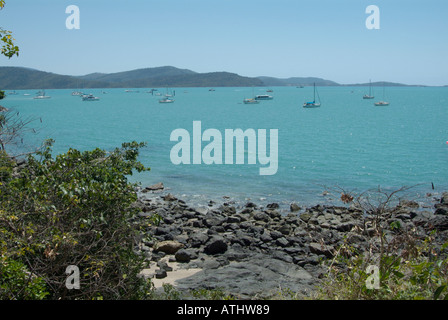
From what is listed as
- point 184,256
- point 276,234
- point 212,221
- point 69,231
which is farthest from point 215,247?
point 69,231

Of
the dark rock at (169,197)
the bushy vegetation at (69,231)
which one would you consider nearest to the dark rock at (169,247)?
the bushy vegetation at (69,231)

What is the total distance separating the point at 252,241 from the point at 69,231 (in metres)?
9.11

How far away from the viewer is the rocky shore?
11.4 m

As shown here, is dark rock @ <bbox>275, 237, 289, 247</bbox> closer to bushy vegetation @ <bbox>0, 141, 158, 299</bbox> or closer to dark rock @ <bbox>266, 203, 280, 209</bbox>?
dark rock @ <bbox>266, 203, 280, 209</bbox>

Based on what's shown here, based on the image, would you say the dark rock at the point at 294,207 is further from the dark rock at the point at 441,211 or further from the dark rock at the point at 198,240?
the dark rock at the point at 198,240

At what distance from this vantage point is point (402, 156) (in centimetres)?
3869

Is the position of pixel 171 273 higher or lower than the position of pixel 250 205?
lower

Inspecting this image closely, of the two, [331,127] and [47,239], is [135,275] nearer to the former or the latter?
[47,239]

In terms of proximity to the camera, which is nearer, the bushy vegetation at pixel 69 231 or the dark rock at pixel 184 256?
the bushy vegetation at pixel 69 231

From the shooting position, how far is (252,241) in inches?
616

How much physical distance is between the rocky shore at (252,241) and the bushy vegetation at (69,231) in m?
0.93

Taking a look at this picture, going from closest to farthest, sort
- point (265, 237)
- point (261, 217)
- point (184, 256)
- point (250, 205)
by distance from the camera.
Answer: point (184, 256), point (265, 237), point (261, 217), point (250, 205)

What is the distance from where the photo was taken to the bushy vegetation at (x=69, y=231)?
6.49m

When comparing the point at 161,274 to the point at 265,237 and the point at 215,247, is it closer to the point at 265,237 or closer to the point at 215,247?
the point at 215,247
